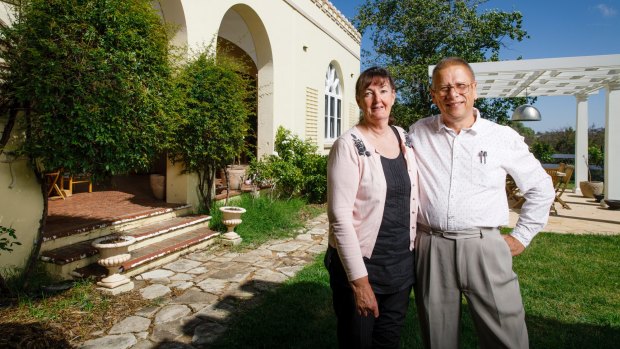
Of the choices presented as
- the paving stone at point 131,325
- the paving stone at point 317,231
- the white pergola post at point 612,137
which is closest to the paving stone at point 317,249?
the paving stone at point 317,231

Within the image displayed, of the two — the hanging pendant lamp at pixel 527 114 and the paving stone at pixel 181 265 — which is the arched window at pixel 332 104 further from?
the paving stone at pixel 181 265

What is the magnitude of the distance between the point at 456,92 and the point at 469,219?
25.4 inches

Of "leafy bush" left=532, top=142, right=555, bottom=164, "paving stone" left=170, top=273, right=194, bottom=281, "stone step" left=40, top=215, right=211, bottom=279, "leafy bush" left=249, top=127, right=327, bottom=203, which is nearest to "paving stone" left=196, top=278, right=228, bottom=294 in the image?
"paving stone" left=170, top=273, right=194, bottom=281

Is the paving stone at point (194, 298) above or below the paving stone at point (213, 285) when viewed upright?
below

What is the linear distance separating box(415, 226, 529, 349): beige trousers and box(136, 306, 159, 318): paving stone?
8.09ft

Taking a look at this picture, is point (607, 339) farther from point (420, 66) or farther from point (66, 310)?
point (420, 66)

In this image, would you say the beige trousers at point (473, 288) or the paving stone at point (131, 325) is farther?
the paving stone at point (131, 325)

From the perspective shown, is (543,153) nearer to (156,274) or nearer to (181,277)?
(181,277)

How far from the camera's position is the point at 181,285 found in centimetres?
401

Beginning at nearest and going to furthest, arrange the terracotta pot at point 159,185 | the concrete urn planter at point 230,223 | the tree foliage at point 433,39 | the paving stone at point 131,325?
the paving stone at point 131,325 < the concrete urn planter at point 230,223 < the terracotta pot at point 159,185 < the tree foliage at point 433,39

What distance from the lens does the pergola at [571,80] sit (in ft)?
23.9

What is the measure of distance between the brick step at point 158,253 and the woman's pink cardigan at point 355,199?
10.3 feet

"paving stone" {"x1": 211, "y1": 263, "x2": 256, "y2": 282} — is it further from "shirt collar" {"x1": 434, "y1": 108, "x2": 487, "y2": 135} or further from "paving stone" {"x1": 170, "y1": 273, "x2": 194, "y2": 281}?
"shirt collar" {"x1": 434, "y1": 108, "x2": 487, "y2": 135}

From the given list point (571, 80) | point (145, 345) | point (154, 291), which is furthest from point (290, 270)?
point (571, 80)
